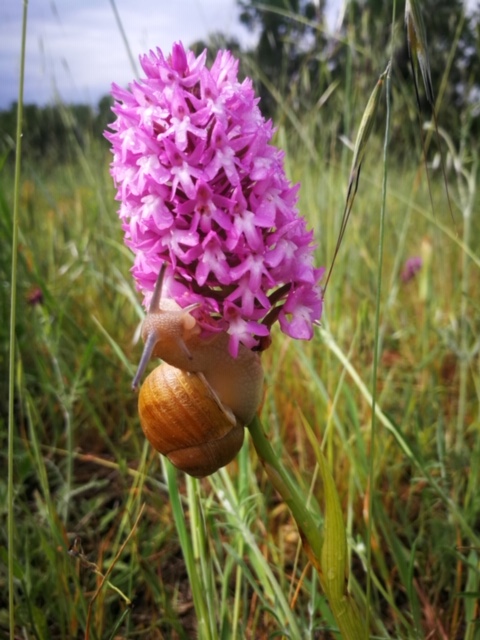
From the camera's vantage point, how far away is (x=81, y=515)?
4.65ft

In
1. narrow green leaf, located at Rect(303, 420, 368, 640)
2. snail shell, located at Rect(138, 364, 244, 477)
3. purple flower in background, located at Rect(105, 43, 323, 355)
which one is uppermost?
→ purple flower in background, located at Rect(105, 43, 323, 355)

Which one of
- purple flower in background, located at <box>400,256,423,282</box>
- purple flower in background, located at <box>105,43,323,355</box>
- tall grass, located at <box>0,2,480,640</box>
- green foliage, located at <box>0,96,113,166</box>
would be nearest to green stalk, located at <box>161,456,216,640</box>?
tall grass, located at <box>0,2,480,640</box>

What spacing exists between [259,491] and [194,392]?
2.22 ft

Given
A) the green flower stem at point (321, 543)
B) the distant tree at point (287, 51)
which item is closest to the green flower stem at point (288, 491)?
the green flower stem at point (321, 543)

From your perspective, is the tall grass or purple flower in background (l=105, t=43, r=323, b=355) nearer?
purple flower in background (l=105, t=43, r=323, b=355)

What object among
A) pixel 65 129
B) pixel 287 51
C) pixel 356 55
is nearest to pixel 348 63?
pixel 356 55

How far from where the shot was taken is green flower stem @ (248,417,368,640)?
25.8 inches

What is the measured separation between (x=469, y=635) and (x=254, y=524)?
0.52 meters

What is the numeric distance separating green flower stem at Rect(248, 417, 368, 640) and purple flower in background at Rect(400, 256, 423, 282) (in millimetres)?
1934

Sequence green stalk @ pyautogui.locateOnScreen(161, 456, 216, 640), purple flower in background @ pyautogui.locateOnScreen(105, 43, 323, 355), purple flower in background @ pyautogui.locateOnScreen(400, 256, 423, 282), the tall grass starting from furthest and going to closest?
purple flower in background @ pyautogui.locateOnScreen(400, 256, 423, 282) → the tall grass → green stalk @ pyautogui.locateOnScreen(161, 456, 216, 640) → purple flower in background @ pyautogui.locateOnScreen(105, 43, 323, 355)

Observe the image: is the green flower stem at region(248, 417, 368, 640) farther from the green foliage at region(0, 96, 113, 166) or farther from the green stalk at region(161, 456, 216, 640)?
the green foliage at region(0, 96, 113, 166)

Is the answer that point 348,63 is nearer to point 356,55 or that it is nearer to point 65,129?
point 356,55

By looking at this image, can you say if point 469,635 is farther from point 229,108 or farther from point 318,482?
point 229,108

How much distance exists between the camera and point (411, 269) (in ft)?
8.16
